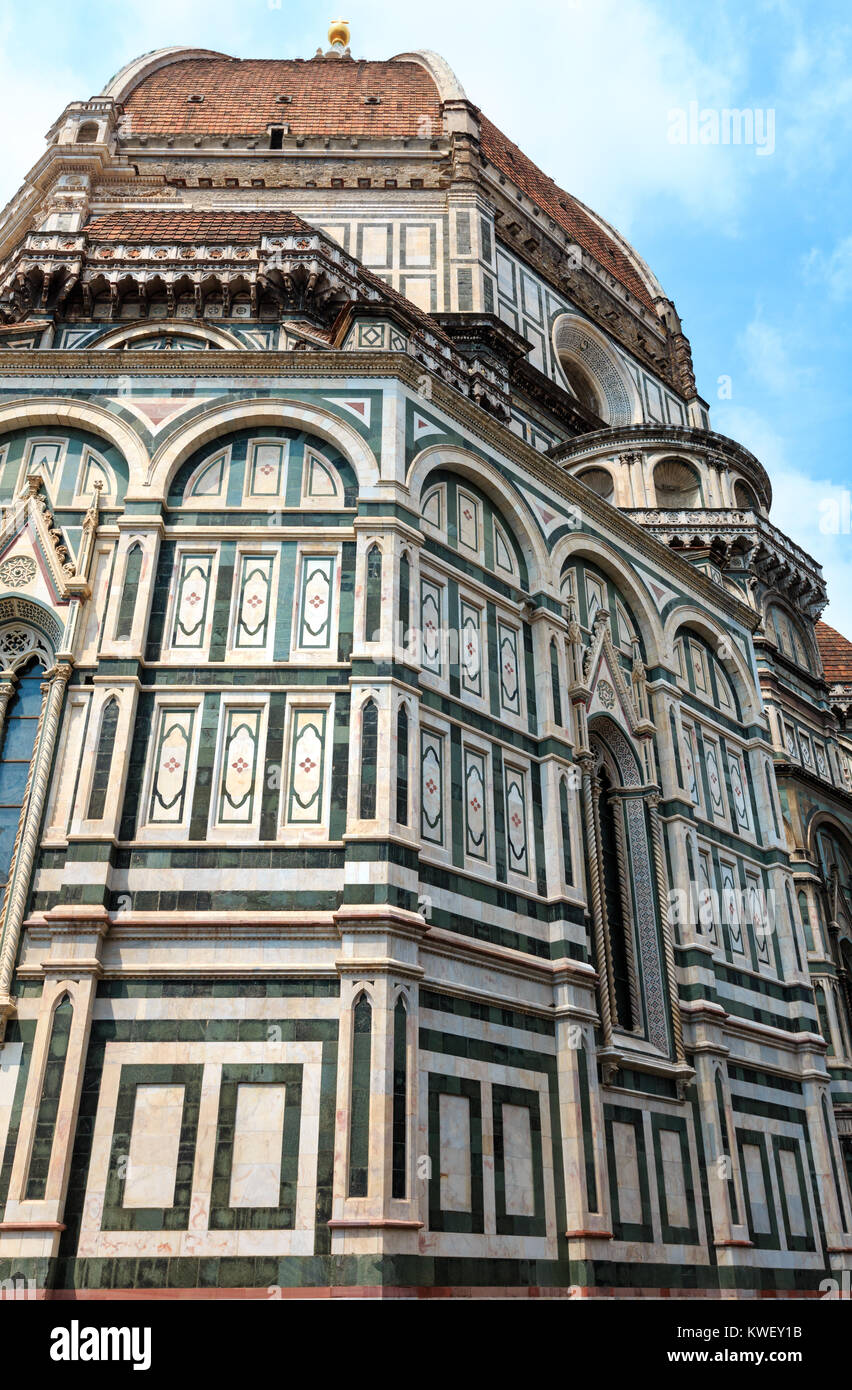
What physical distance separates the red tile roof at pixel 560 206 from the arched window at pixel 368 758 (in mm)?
30508

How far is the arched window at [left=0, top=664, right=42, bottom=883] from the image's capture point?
1416cm

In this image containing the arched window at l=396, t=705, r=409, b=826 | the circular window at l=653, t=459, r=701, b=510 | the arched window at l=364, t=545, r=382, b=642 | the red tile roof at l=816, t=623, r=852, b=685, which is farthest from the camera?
the red tile roof at l=816, t=623, r=852, b=685

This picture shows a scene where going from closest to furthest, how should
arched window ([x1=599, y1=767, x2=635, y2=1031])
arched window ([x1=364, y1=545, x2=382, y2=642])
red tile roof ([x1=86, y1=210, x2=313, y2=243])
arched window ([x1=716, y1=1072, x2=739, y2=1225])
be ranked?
arched window ([x1=364, y1=545, x2=382, y2=642])
arched window ([x1=716, y1=1072, x2=739, y2=1225])
arched window ([x1=599, y1=767, x2=635, y2=1031])
red tile roof ([x1=86, y1=210, x2=313, y2=243])

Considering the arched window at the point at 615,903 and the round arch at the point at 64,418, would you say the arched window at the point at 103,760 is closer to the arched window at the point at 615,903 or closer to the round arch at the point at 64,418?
the round arch at the point at 64,418

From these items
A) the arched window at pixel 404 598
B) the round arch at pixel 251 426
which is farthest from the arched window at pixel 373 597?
the round arch at pixel 251 426

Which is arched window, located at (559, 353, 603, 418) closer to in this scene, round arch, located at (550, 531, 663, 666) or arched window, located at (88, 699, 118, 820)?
round arch, located at (550, 531, 663, 666)

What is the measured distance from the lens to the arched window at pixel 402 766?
14.0 metres

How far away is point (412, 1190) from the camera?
12.1 meters

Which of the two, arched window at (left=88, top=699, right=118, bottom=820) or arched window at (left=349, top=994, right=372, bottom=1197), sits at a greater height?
arched window at (left=88, top=699, right=118, bottom=820)

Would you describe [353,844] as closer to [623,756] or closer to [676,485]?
[623,756]

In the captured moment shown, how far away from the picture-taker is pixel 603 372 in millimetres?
39562

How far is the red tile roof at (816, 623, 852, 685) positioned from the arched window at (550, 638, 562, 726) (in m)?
20.3

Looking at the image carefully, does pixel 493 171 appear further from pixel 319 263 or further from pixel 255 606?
pixel 255 606

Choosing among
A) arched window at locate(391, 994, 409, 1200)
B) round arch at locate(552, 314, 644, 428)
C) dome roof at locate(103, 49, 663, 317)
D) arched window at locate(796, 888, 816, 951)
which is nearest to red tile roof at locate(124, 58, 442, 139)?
dome roof at locate(103, 49, 663, 317)
